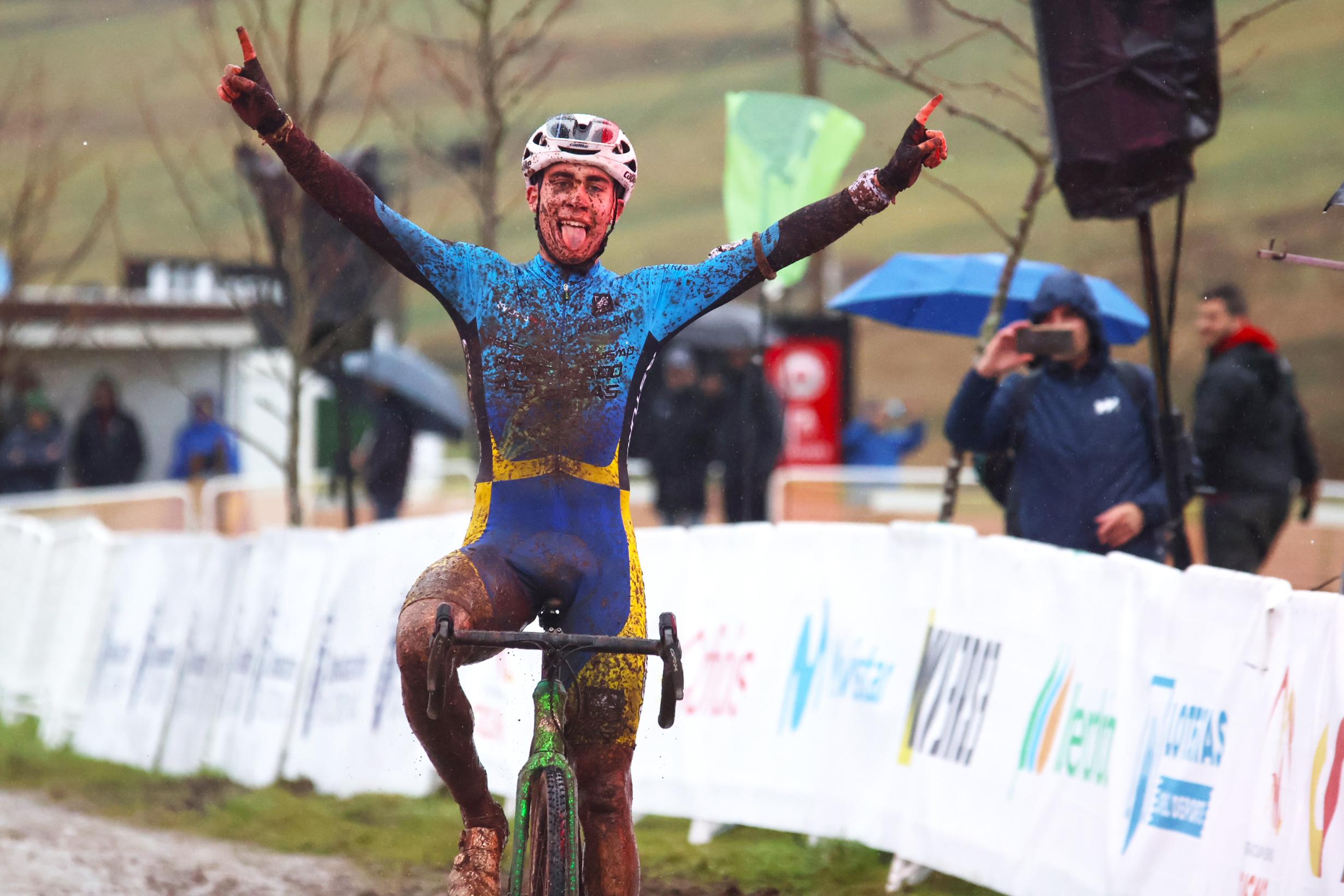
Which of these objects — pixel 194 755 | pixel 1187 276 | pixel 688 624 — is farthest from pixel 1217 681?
pixel 1187 276

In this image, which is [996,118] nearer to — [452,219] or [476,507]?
[452,219]

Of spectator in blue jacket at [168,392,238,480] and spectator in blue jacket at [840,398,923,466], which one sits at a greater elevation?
spectator in blue jacket at [840,398,923,466]

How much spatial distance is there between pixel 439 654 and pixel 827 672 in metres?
3.72

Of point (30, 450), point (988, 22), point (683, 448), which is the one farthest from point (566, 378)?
point (30, 450)

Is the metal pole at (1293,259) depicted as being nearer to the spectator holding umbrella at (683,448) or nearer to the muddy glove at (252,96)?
the muddy glove at (252,96)

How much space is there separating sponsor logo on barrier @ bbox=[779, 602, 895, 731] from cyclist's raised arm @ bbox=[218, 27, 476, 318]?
126 inches

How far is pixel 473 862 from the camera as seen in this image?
→ 4.76 meters

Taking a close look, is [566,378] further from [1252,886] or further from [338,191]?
[1252,886]

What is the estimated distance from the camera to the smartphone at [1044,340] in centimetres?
758

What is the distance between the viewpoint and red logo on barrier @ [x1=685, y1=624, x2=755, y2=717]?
829 centimetres

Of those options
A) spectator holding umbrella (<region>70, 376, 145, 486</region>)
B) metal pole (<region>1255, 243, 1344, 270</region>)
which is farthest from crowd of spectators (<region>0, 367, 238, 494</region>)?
metal pole (<region>1255, 243, 1344, 270</region>)

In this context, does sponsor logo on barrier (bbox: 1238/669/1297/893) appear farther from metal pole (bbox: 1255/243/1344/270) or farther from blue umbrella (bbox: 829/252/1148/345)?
blue umbrella (bbox: 829/252/1148/345)

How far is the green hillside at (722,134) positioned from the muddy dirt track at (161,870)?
24.5m

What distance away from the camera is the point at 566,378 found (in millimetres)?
4980
